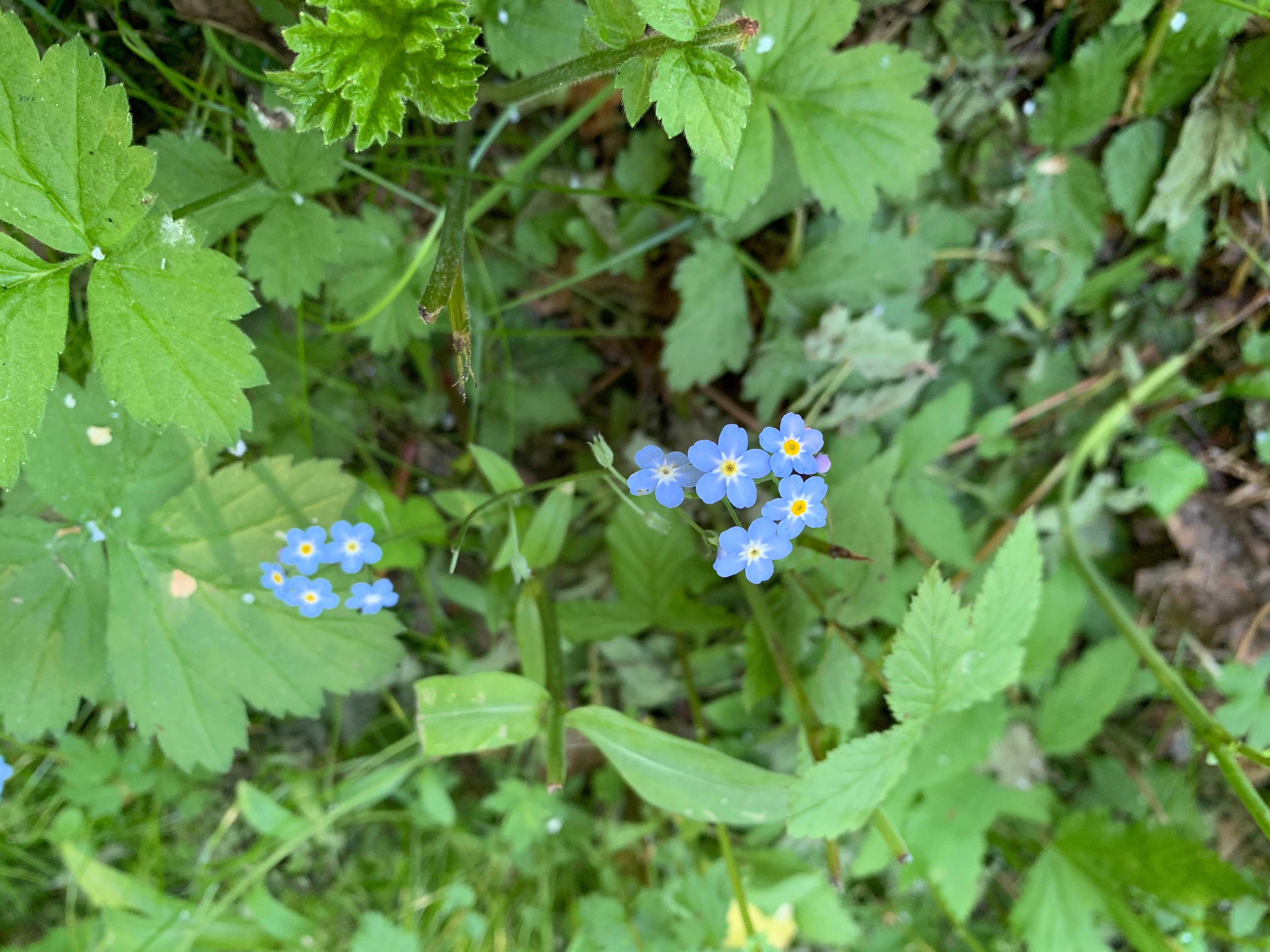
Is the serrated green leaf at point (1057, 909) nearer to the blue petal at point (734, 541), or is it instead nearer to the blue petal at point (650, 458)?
the blue petal at point (734, 541)

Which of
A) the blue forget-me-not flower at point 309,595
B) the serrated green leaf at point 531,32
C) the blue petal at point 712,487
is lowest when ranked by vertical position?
the blue forget-me-not flower at point 309,595

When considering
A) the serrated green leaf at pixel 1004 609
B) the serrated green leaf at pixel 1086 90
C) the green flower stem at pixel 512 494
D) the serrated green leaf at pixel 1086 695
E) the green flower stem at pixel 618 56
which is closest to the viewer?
the green flower stem at pixel 618 56

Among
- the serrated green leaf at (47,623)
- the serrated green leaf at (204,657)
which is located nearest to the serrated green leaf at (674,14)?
the serrated green leaf at (204,657)

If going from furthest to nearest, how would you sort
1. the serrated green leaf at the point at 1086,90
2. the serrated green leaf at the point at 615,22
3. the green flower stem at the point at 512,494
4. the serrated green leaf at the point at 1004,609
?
the serrated green leaf at the point at 1086,90 → the serrated green leaf at the point at 1004,609 → the green flower stem at the point at 512,494 → the serrated green leaf at the point at 615,22

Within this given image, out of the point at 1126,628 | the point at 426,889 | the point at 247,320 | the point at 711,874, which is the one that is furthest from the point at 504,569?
the point at 1126,628

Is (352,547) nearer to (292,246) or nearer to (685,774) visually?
(292,246)

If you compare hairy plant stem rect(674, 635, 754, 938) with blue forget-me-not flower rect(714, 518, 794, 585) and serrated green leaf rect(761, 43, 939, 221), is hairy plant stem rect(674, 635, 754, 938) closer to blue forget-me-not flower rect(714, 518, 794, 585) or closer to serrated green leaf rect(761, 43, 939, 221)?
blue forget-me-not flower rect(714, 518, 794, 585)

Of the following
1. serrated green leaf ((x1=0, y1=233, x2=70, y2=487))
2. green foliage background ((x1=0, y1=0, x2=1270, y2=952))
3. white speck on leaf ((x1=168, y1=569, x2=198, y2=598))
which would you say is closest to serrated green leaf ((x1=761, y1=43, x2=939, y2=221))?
green foliage background ((x1=0, y1=0, x2=1270, y2=952))

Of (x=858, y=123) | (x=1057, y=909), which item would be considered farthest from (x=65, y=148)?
(x=1057, y=909)
